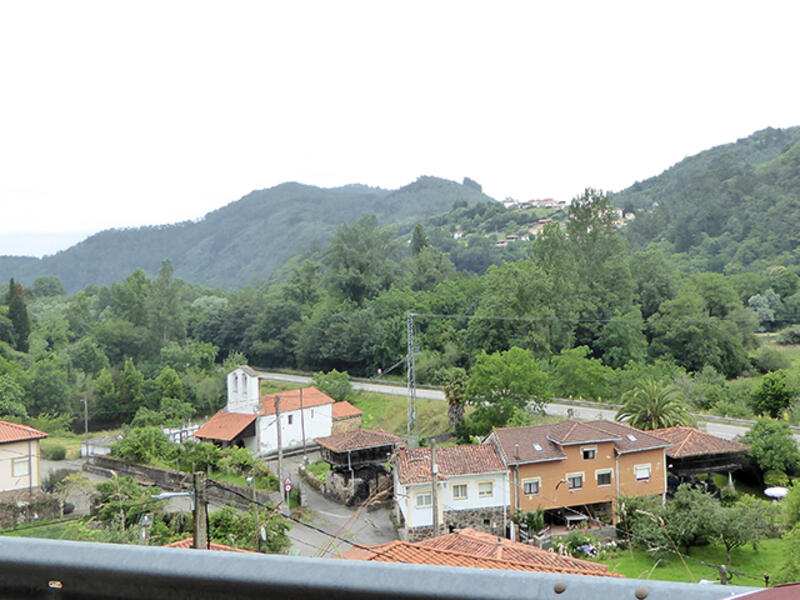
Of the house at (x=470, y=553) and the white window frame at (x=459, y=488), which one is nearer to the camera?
the house at (x=470, y=553)

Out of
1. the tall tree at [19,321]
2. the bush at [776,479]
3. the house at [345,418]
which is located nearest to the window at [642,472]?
the bush at [776,479]

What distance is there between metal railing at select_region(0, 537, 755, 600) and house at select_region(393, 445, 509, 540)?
50.1 feet

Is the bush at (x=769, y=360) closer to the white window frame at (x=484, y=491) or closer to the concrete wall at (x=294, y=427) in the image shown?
the concrete wall at (x=294, y=427)

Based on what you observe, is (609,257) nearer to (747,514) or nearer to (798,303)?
(798,303)

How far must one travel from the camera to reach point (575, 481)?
16.9 metres

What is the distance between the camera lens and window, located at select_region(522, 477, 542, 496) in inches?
659

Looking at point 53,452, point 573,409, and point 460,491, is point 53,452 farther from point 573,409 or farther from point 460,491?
point 573,409

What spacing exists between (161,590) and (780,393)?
2516 centimetres

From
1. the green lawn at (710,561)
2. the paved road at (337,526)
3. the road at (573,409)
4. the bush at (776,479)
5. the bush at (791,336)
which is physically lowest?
the paved road at (337,526)

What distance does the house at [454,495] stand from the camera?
623 inches

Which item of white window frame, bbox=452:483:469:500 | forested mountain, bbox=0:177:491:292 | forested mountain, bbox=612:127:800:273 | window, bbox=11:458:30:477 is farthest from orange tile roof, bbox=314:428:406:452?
forested mountain, bbox=0:177:491:292

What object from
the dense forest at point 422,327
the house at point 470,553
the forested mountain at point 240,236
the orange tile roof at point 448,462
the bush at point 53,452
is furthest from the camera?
the forested mountain at point 240,236

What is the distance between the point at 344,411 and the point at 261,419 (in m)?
3.13

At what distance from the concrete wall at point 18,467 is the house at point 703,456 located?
51.9 feet
